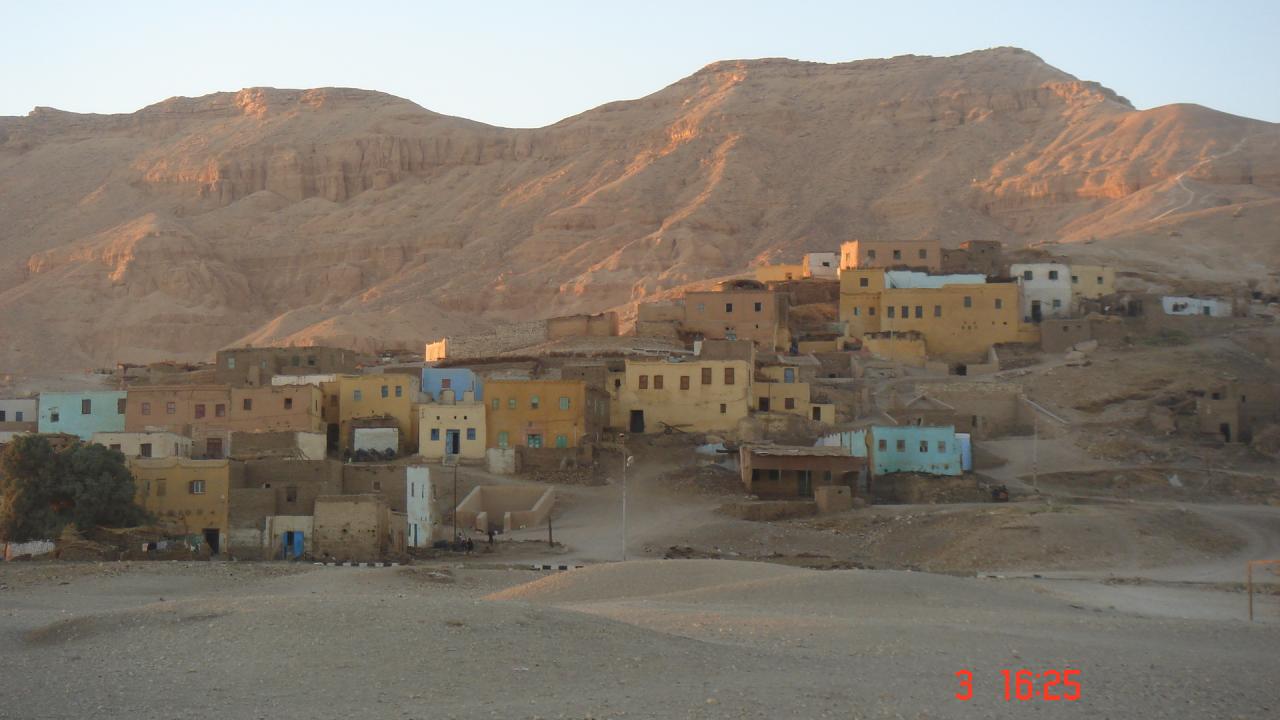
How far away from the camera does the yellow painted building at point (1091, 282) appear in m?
63.4

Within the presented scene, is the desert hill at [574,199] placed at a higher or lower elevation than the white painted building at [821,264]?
higher

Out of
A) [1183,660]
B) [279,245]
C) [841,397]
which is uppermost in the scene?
[279,245]

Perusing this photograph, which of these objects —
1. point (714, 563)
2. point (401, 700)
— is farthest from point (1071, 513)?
point (401, 700)

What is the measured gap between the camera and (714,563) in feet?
105

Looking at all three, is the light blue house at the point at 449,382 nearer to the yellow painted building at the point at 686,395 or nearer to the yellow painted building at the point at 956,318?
the yellow painted building at the point at 686,395

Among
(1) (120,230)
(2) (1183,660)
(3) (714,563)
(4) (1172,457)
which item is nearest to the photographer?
(2) (1183,660)

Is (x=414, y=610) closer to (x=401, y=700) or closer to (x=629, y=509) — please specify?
(x=401, y=700)

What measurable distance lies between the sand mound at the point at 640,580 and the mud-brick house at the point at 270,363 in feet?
78.7

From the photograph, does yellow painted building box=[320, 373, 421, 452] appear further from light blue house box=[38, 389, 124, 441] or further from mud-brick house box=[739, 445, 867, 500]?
mud-brick house box=[739, 445, 867, 500]

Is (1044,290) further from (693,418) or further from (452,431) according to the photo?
(452,431)

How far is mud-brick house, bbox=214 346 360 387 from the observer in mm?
53188

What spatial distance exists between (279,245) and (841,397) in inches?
3054
